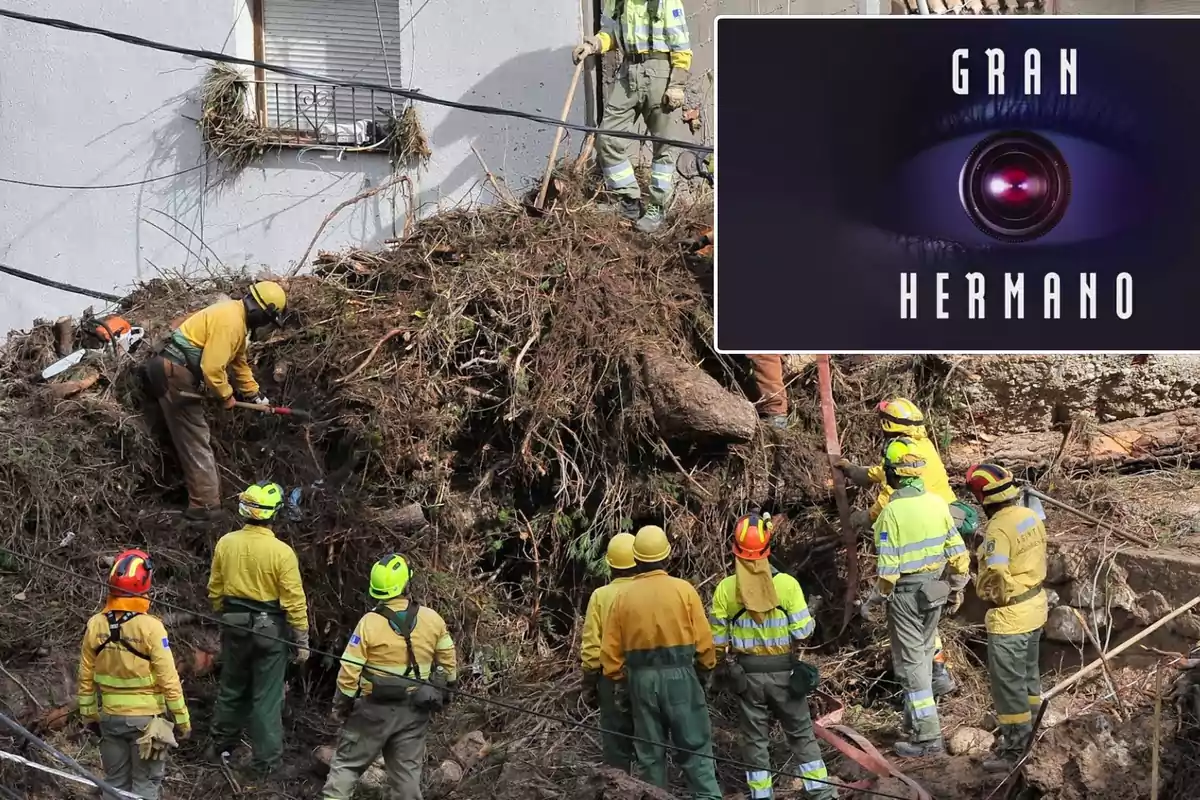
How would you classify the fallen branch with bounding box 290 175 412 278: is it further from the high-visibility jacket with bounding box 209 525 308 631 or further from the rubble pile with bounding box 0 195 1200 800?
the high-visibility jacket with bounding box 209 525 308 631

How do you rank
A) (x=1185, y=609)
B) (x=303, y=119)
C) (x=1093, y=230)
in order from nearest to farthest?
1. (x=1093, y=230)
2. (x=1185, y=609)
3. (x=303, y=119)

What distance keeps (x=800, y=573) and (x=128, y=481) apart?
16.3ft

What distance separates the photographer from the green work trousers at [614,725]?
8.07 m

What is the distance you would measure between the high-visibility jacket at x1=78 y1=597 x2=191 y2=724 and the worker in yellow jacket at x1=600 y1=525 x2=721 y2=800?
2488 millimetres

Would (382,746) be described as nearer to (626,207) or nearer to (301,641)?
(301,641)

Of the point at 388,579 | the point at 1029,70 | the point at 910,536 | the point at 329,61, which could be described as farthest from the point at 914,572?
the point at 329,61

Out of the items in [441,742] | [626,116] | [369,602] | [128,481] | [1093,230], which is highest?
[626,116]

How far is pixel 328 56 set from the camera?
11742mm

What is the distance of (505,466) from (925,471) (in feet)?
9.84

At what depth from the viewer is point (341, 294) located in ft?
35.0

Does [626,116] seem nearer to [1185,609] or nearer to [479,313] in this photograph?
[479,313]

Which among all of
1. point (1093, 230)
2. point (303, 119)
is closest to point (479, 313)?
point (303, 119)

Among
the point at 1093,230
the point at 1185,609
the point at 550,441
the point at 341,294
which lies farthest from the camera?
the point at 341,294

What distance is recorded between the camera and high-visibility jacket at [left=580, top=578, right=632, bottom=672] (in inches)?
315
